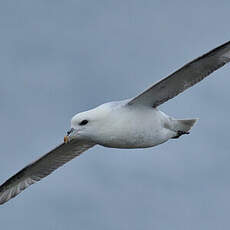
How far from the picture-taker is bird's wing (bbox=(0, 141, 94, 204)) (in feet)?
55.1

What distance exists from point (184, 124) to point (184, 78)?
1.53m

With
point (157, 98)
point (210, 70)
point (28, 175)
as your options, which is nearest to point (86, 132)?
point (157, 98)

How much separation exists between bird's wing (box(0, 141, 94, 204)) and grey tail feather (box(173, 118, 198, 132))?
2.06 m

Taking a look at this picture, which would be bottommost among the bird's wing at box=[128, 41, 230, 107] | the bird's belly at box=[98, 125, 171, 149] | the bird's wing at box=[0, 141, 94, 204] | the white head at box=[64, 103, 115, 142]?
the bird's belly at box=[98, 125, 171, 149]

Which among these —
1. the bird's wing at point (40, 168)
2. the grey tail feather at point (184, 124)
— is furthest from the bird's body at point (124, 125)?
the bird's wing at point (40, 168)

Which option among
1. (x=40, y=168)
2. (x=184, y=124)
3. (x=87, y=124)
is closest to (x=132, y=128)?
(x=87, y=124)

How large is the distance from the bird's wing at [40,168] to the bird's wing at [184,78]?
2521 millimetres

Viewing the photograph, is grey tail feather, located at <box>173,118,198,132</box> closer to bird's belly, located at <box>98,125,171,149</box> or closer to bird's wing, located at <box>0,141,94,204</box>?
bird's belly, located at <box>98,125,171,149</box>

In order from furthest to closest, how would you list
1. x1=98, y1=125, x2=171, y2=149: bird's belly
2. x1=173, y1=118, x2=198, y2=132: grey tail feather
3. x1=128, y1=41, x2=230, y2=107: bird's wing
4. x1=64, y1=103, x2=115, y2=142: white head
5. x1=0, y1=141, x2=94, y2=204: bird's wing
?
x1=0, y1=141, x2=94, y2=204: bird's wing
x1=173, y1=118, x2=198, y2=132: grey tail feather
x1=98, y1=125, x2=171, y2=149: bird's belly
x1=128, y1=41, x2=230, y2=107: bird's wing
x1=64, y1=103, x2=115, y2=142: white head

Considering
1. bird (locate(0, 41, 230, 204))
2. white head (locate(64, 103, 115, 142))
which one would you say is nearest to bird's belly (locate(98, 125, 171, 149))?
bird (locate(0, 41, 230, 204))

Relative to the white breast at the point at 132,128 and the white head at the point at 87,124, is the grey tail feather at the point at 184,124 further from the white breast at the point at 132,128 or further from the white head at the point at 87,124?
the white head at the point at 87,124

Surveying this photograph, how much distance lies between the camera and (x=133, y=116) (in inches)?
569

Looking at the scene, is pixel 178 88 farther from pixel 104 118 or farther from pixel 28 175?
pixel 28 175

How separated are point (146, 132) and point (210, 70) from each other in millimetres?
1586
